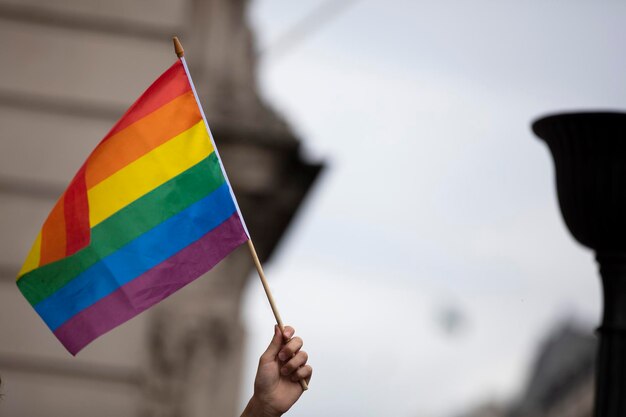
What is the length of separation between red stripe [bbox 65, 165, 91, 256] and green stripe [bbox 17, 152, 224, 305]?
0.9 inches

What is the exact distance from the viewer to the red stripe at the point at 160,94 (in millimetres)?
5512

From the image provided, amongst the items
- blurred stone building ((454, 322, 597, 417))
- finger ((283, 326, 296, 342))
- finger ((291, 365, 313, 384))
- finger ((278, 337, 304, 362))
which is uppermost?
blurred stone building ((454, 322, 597, 417))

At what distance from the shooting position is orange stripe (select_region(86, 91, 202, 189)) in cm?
549

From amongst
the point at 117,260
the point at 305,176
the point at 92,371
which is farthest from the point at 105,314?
the point at 305,176

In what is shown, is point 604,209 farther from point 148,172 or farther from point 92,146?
point 92,146

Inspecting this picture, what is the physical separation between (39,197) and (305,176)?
1.61 meters

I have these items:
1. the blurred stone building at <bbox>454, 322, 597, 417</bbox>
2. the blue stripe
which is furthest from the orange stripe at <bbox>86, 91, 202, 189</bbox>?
the blurred stone building at <bbox>454, 322, 597, 417</bbox>

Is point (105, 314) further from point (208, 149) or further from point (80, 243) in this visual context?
point (208, 149)

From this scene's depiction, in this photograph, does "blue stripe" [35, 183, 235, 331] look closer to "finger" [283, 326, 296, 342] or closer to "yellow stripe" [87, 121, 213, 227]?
"yellow stripe" [87, 121, 213, 227]

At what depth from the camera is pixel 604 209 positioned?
635cm

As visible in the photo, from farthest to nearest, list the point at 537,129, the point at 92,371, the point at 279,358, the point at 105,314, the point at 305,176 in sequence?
the point at 305,176 < the point at 92,371 < the point at 537,129 < the point at 105,314 < the point at 279,358

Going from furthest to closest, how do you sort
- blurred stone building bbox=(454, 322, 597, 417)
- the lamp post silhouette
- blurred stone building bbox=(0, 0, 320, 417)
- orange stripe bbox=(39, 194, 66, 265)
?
blurred stone building bbox=(454, 322, 597, 417) → blurred stone building bbox=(0, 0, 320, 417) → the lamp post silhouette → orange stripe bbox=(39, 194, 66, 265)

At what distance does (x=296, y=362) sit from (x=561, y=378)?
183ft

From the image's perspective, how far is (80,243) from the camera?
17.9 feet
